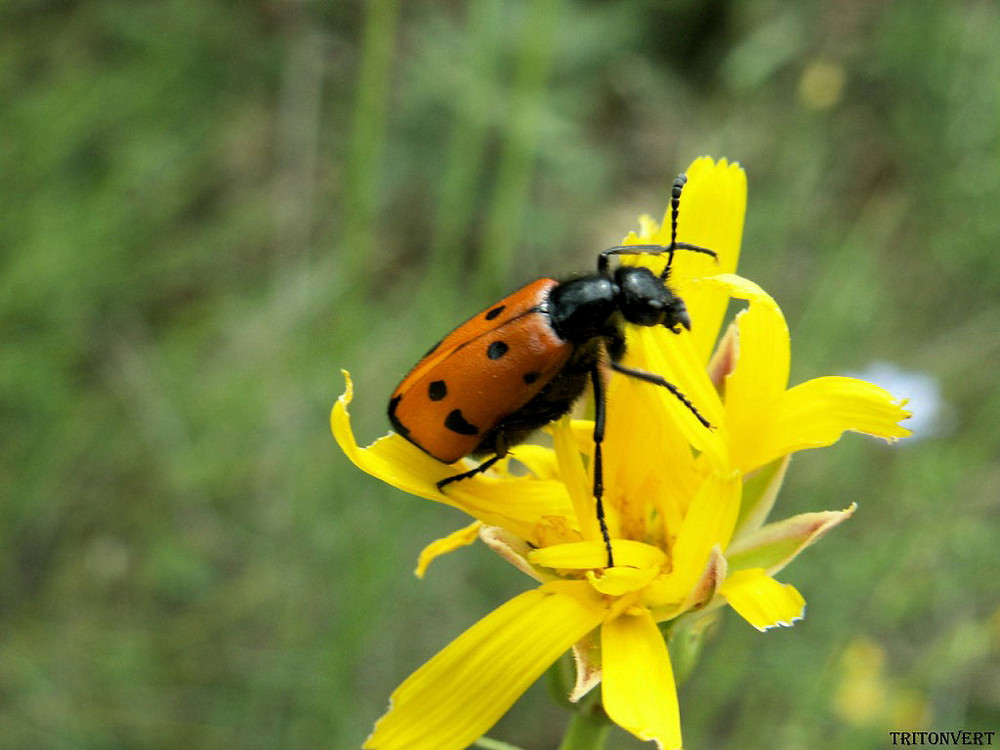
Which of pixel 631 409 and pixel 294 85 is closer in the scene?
pixel 631 409

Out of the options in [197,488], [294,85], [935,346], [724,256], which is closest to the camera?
[724,256]

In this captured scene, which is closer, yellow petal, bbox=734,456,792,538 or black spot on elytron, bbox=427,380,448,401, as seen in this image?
yellow petal, bbox=734,456,792,538

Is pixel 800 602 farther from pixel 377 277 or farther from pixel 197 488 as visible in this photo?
pixel 377 277

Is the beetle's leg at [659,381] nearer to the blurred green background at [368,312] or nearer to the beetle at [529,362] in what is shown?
the beetle at [529,362]

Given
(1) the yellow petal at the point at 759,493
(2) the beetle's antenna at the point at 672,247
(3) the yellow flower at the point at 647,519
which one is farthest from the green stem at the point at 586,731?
(2) the beetle's antenna at the point at 672,247

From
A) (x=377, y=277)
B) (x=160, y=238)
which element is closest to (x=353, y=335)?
(x=160, y=238)

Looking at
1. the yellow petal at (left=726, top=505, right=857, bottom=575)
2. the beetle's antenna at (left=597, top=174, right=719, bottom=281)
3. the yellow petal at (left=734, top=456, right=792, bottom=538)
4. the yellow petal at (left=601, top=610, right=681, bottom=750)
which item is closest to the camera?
the yellow petal at (left=601, top=610, right=681, bottom=750)

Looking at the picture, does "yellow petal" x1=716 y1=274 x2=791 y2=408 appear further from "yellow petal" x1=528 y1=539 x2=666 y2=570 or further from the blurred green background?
the blurred green background

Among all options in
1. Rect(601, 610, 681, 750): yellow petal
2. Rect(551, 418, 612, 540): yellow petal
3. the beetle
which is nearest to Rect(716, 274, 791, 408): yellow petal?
the beetle
